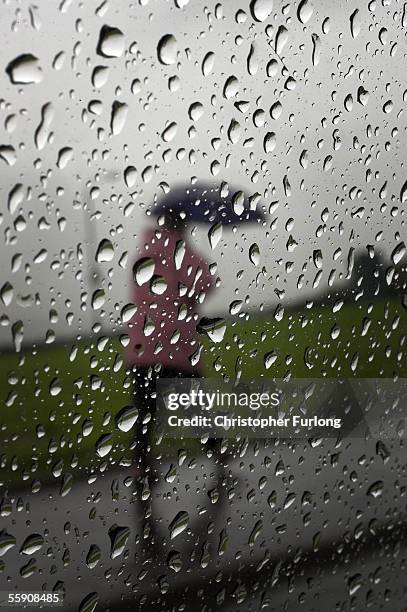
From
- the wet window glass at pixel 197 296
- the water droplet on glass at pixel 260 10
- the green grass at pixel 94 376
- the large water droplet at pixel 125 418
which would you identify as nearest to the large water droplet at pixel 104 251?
the wet window glass at pixel 197 296

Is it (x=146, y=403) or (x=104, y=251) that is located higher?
(x=104, y=251)

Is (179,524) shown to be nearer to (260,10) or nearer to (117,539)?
(117,539)

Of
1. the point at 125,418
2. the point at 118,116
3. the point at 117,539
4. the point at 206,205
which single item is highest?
the point at 118,116

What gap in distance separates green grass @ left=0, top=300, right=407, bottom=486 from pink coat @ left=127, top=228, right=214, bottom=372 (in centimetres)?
4

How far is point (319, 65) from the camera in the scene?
1.31 metres

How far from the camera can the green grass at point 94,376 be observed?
1.27 m

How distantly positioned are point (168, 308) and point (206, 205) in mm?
197

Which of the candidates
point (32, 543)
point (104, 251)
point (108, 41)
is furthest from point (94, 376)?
point (108, 41)

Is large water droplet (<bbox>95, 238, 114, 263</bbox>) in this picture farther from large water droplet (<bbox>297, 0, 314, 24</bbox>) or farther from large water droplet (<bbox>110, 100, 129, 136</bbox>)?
large water droplet (<bbox>297, 0, 314, 24</bbox>)

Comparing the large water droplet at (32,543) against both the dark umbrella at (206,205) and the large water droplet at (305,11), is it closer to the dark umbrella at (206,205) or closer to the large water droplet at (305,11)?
the dark umbrella at (206,205)

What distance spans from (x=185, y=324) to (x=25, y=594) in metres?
0.59

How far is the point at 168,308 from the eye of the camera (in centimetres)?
129

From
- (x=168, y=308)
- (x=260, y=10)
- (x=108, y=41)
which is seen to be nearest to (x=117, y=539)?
(x=168, y=308)

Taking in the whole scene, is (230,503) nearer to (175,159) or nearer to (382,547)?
(382,547)
